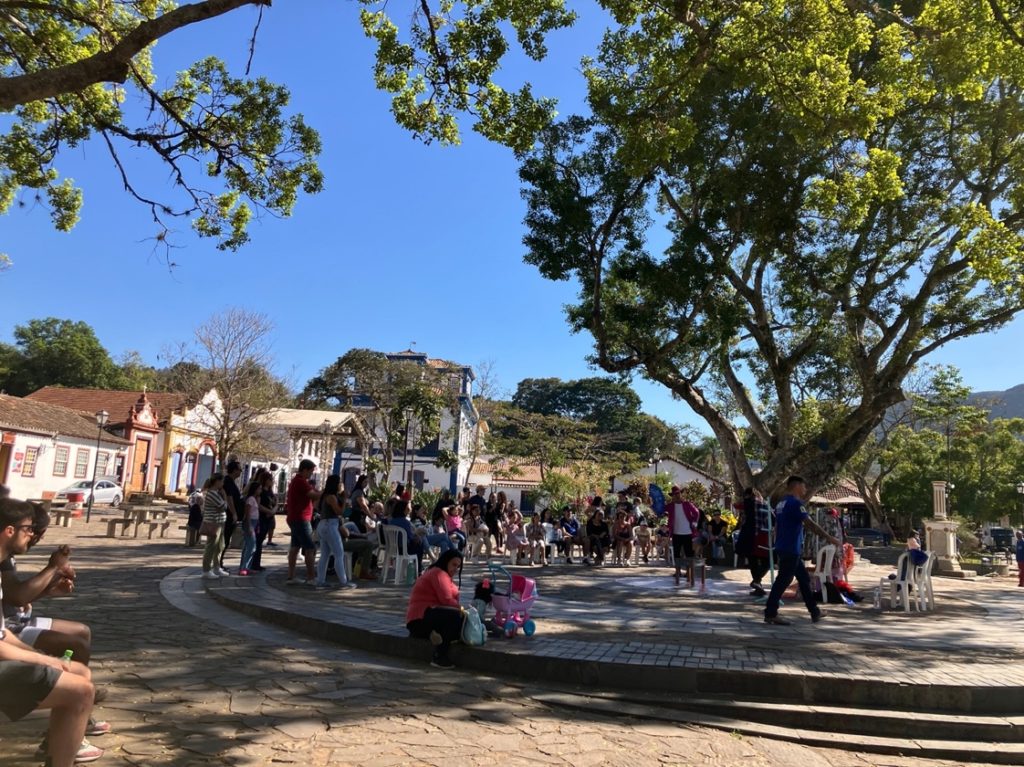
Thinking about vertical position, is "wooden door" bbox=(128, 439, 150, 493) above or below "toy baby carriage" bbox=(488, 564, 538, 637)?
above

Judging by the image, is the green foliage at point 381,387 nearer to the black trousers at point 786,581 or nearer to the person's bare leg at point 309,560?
the person's bare leg at point 309,560

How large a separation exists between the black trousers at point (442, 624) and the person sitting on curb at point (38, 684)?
121 inches

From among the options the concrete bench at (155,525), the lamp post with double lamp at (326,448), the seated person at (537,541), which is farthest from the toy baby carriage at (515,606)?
the lamp post with double lamp at (326,448)

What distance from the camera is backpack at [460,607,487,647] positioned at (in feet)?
19.3

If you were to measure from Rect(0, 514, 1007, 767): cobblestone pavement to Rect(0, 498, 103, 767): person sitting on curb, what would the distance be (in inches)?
26.0

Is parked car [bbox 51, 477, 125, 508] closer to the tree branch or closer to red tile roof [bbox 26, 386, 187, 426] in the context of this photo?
red tile roof [bbox 26, 386, 187, 426]

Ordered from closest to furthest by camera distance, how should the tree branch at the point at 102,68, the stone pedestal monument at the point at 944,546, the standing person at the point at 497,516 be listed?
the tree branch at the point at 102,68 < the standing person at the point at 497,516 < the stone pedestal monument at the point at 944,546

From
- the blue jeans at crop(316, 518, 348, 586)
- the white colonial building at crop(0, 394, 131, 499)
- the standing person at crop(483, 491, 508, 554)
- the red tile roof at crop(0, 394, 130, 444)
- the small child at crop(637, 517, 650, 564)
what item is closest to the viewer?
the blue jeans at crop(316, 518, 348, 586)

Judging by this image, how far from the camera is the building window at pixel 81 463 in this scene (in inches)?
1296

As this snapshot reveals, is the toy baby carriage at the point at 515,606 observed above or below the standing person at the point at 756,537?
below

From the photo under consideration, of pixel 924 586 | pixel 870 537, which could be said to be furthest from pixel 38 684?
pixel 870 537

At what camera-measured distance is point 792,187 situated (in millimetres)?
13227

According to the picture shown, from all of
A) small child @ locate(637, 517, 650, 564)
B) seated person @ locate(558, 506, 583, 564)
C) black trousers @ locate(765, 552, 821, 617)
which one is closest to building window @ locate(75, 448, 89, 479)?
seated person @ locate(558, 506, 583, 564)

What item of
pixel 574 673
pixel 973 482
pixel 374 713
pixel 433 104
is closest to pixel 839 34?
pixel 433 104
